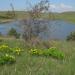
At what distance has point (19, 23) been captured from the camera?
15.4 meters

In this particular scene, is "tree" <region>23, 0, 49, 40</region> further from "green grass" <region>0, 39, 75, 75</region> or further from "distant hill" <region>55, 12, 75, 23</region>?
"distant hill" <region>55, 12, 75, 23</region>

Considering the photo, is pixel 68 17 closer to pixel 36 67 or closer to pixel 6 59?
pixel 6 59

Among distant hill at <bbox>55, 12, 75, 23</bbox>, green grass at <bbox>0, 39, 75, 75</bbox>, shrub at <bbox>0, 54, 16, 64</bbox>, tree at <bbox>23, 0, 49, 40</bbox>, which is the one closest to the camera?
green grass at <bbox>0, 39, 75, 75</bbox>

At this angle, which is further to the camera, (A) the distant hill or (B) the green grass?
(A) the distant hill

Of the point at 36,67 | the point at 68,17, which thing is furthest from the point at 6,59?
the point at 68,17

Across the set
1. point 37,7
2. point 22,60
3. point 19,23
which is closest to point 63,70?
point 22,60

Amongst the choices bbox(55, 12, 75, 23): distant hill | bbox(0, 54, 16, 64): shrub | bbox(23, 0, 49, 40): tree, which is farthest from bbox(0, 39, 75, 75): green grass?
bbox(55, 12, 75, 23): distant hill

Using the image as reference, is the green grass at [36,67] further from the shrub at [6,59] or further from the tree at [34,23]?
the tree at [34,23]

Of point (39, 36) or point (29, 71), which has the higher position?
point (29, 71)

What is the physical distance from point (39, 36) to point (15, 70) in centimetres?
873

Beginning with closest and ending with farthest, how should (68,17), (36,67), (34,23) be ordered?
1. (36,67)
2. (34,23)
3. (68,17)

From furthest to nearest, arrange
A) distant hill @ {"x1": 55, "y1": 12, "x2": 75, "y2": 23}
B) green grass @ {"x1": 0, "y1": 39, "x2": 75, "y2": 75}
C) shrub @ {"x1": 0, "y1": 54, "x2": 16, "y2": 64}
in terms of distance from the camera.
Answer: distant hill @ {"x1": 55, "y1": 12, "x2": 75, "y2": 23}, shrub @ {"x1": 0, "y1": 54, "x2": 16, "y2": 64}, green grass @ {"x1": 0, "y1": 39, "x2": 75, "y2": 75}

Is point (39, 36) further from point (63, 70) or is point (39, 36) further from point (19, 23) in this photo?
point (63, 70)

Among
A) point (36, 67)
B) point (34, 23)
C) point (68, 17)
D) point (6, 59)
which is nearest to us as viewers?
point (36, 67)
